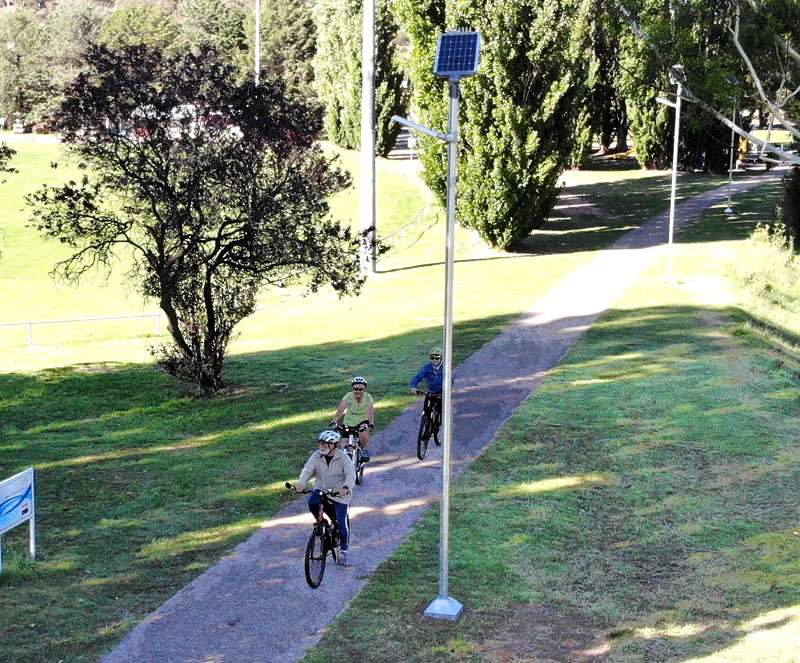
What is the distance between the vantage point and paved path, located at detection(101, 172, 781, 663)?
32.4 ft

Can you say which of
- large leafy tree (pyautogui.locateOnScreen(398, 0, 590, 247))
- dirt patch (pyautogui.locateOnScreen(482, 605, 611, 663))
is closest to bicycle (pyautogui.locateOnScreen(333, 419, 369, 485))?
dirt patch (pyautogui.locateOnScreen(482, 605, 611, 663))

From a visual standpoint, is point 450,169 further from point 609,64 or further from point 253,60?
point 253,60

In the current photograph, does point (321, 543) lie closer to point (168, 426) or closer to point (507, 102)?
point (168, 426)

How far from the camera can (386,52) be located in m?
56.8

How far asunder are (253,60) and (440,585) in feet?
250

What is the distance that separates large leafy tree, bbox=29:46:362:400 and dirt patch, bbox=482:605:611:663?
9.75 meters

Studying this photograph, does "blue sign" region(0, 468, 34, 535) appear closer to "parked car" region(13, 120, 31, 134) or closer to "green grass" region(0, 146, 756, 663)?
"green grass" region(0, 146, 756, 663)

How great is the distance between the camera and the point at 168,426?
58.6 ft

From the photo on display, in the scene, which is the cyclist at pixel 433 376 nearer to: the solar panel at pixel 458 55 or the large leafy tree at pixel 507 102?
the solar panel at pixel 458 55

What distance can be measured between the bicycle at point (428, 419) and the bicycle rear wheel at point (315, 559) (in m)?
4.50

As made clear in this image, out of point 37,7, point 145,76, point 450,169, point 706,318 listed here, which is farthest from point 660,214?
point 37,7

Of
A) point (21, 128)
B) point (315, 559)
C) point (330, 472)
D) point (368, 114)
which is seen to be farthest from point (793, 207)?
point (21, 128)

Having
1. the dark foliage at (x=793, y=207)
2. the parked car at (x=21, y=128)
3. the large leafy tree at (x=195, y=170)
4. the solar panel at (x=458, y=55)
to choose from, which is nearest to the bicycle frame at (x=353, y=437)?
the solar panel at (x=458, y=55)

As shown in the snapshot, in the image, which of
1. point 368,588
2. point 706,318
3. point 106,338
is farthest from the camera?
point 106,338
